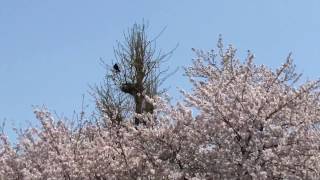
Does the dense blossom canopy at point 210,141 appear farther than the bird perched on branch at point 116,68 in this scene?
No

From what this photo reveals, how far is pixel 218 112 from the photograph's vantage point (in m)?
8.65

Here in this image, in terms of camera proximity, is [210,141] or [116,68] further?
[116,68]

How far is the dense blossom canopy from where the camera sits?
830 cm

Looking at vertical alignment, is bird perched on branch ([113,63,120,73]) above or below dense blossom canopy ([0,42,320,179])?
above

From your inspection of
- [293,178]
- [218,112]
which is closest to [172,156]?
[218,112]

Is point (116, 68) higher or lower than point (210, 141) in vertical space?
higher

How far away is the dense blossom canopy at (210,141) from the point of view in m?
8.30

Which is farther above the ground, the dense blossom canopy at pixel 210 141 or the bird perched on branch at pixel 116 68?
the bird perched on branch at pixel 116 68

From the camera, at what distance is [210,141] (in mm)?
8766

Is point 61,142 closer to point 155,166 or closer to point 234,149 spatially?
point 155,166

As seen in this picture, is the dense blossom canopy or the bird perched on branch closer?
the dense blossom canopy

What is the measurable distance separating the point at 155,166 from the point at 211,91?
144 cm

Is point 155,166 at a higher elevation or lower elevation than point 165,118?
lower

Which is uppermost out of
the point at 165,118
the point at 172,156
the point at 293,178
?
the point at 165,118
